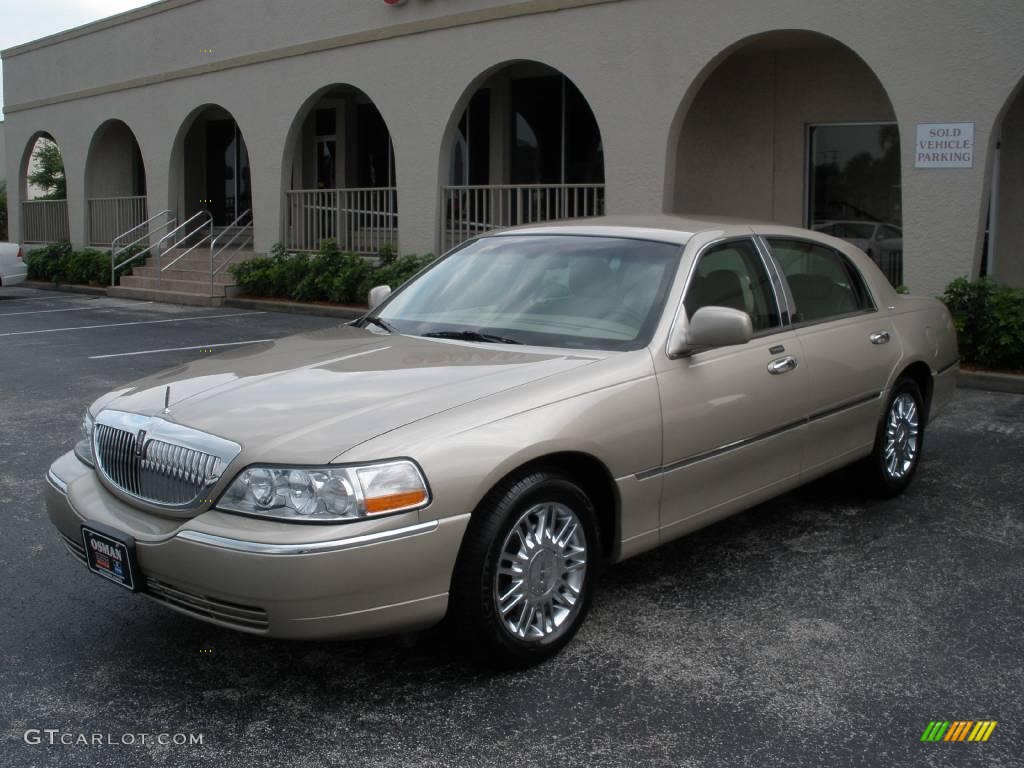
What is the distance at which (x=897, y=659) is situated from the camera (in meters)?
4.11

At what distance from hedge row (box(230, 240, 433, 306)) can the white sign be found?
23.0ft

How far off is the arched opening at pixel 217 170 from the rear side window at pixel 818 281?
1986 cm

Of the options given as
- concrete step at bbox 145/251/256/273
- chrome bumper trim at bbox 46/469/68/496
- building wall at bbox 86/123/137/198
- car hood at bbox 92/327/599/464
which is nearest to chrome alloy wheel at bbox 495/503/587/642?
car hood at bbox 92/327/599/464

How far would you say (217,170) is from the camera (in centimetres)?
2462

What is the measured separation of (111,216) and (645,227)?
21.0m

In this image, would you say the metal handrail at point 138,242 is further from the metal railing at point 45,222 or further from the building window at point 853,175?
the building window at point 853,175

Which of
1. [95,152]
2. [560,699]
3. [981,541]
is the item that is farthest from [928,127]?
[95,152]

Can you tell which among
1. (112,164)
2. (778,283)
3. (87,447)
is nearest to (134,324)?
(112,164)

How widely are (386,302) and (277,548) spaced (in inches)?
93.0

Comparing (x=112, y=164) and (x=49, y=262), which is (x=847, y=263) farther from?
(x=112, y=164)

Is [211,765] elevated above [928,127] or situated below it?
below

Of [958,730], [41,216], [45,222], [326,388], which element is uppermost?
[41,216]

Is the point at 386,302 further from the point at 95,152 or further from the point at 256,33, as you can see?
the point at 95,152

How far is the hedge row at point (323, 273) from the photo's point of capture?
15867 millimetres
